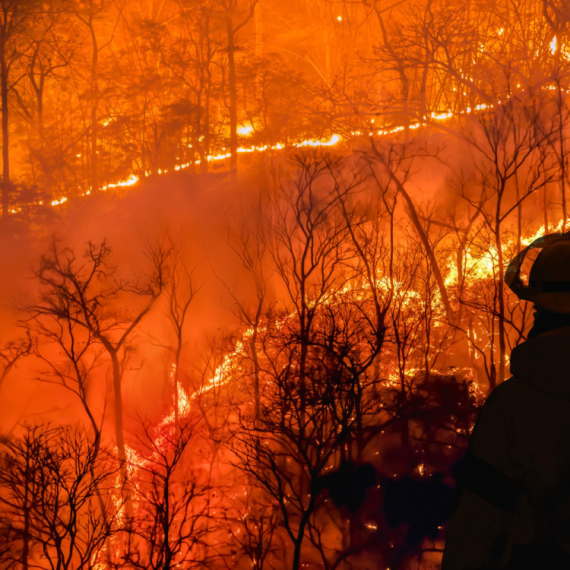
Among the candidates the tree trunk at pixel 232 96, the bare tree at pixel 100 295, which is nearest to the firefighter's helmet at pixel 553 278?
the bare tree at pixel 100 295

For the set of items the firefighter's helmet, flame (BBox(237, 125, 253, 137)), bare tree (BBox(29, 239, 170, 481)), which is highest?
flame (BBox(237, 125, 253, 137))

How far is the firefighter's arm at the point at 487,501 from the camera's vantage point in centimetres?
139

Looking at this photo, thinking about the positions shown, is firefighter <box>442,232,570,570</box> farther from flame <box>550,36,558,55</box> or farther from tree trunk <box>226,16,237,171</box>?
tree trunk <box>226,16,237,171</box>

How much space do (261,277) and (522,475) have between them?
19.2m

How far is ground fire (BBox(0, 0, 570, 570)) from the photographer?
Result: 16703mm

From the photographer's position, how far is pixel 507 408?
4.64ft

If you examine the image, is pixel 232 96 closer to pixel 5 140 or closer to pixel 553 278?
pixel 5 140

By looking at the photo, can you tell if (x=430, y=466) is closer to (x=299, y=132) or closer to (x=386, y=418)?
(x=386, y=418)

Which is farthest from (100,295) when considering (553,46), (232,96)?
(553,46)

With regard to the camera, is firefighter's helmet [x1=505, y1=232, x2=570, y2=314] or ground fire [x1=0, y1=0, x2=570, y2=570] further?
ground fire [x1=0, y1=0, x2=570, y2=570]

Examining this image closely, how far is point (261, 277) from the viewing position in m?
20.5

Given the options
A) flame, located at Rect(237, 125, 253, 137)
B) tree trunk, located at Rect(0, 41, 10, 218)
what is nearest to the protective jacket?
tree trunk, located at Rect(0, 41, 10, 218)

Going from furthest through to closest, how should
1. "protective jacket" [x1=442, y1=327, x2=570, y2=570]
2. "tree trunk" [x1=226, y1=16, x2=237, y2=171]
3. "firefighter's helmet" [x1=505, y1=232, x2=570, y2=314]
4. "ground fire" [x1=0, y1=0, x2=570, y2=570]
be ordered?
"tree trunk" [x1=226, y1=16, x2=237, y2=171] < "ground fire" [x1=0, y1=0, x2=570, y2=570] < "firefighter's helmet" [x1=505, y1=232, x2=570, y2=314] < "protective jacket" [x1=442, y1=327, x2=570, y2=570]

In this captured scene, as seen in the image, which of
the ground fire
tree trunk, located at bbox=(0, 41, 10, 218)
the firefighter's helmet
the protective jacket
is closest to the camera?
the protective jacket
